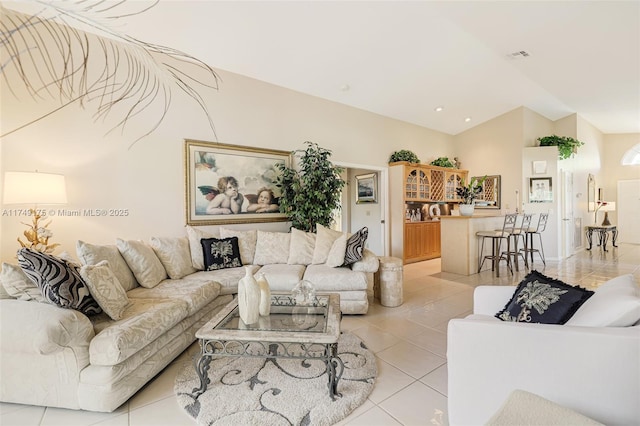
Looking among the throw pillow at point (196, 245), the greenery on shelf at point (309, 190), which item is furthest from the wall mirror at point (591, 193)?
the throw pillow at point (196, 245)

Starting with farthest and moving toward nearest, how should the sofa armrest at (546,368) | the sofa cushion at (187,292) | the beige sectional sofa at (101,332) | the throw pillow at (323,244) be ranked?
A: the throw pillow at (323,244), the sofa cushion at (187,292), the beige sectional sofa at (101,332), the sofa armrest at (546,368)

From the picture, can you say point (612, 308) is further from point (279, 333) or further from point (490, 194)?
point (490, 194)

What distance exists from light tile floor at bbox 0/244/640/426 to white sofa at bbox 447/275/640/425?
1.33ft

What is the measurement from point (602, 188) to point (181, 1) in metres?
11.2

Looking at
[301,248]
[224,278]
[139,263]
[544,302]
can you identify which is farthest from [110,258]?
[544,302]

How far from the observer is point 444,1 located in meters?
3.23

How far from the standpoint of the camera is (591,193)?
304 inches

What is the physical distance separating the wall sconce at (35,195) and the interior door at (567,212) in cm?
844

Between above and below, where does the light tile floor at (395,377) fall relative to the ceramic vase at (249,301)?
below

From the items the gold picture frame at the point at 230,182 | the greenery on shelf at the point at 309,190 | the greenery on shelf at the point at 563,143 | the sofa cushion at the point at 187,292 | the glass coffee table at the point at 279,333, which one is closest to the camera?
the glass coffee table at the point at 279,333

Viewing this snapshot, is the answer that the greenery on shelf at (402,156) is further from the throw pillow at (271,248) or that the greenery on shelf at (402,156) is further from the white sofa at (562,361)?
the white sofa at (562,361)

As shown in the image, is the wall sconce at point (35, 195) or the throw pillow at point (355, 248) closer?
the wall sconce at point (35, 195)

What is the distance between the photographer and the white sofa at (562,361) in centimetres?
110

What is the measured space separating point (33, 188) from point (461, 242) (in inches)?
221
